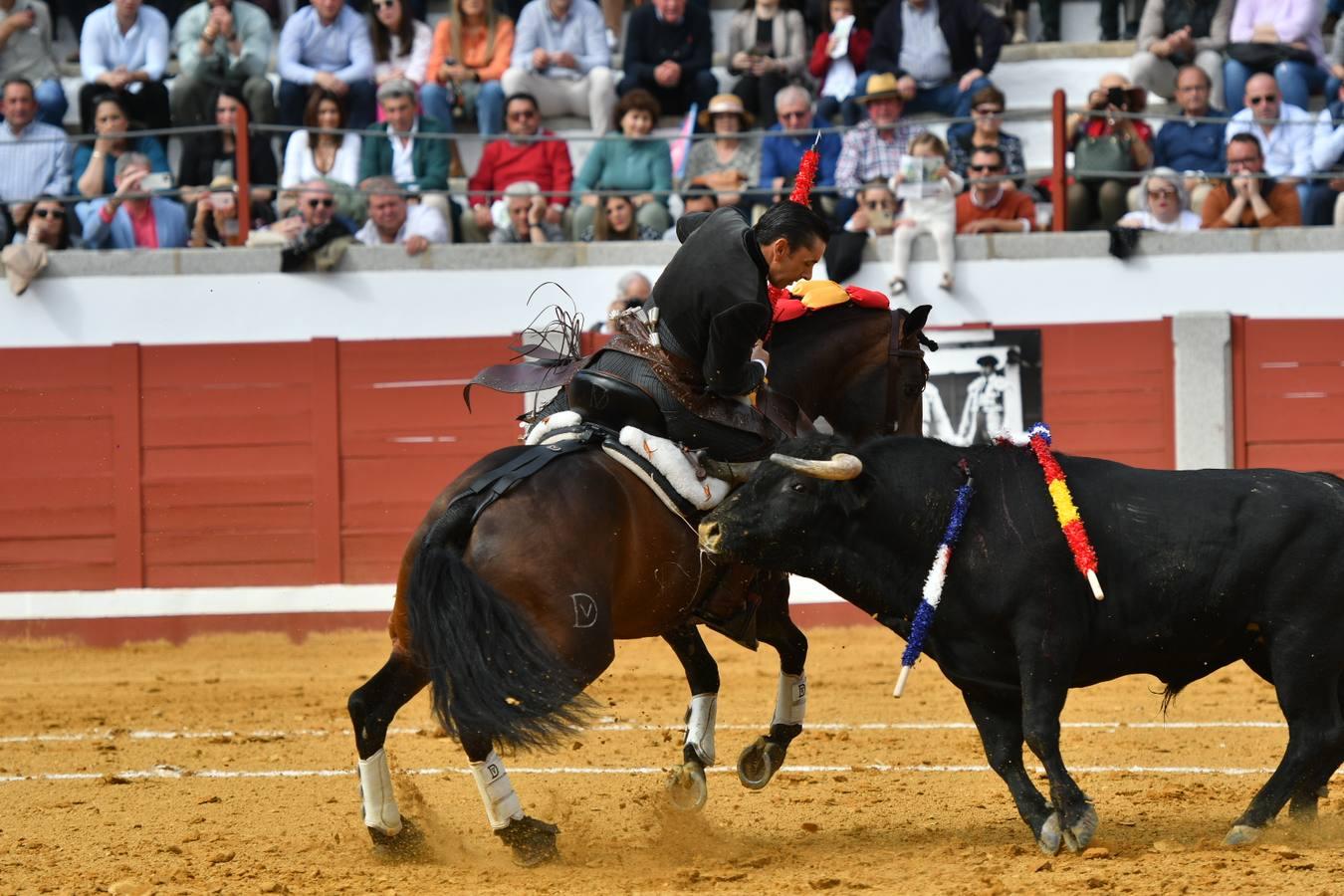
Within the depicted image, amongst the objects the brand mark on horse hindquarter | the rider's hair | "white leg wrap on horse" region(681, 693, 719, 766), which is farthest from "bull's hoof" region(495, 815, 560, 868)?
the rider's hair

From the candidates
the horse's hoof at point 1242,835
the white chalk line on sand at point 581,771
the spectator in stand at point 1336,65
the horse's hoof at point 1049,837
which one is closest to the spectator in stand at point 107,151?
the white chalk line on sand at point 581,771

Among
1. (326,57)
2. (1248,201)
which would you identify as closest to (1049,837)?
(1248,201)

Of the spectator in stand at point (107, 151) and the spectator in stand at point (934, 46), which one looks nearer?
the spectator in stand at point (107, 151)

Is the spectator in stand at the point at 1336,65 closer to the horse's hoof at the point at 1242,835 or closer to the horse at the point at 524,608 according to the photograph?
the horse at the point at 524,608

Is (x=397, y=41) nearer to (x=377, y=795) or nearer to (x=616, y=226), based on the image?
(x=616, y=226)

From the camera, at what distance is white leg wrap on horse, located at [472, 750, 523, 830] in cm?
512

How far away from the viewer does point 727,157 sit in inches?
457

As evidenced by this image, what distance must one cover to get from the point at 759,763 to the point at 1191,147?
6.71 meters

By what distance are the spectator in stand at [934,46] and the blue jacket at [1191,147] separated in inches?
59.7

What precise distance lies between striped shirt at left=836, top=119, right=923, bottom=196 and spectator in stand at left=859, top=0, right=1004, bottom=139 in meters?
1.18

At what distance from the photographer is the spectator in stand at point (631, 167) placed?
1134 cm

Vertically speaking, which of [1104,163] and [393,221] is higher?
[1104,163]

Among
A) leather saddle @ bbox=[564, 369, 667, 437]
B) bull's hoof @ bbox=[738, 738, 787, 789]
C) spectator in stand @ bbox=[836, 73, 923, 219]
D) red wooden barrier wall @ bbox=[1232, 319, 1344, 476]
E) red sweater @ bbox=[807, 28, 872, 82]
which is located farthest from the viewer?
red sweater @ bbox=[807, 28, 872, 82]

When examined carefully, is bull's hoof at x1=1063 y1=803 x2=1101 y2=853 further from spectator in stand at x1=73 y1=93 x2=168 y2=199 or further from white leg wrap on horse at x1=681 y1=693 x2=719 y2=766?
spectator in stand at x1=73 y1=93 x2=168 y2=199
